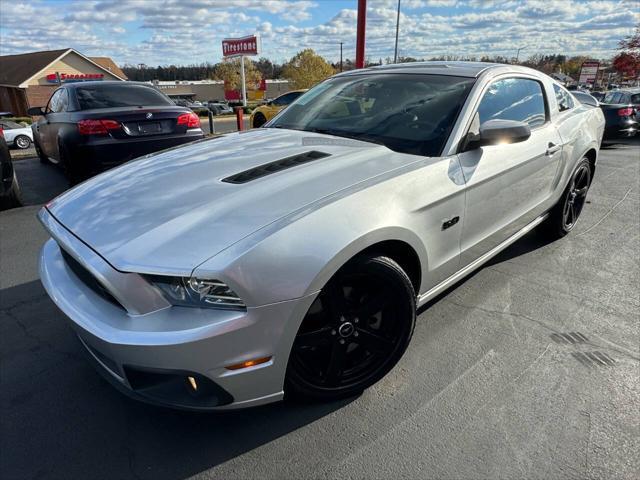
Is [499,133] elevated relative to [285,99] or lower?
elevated

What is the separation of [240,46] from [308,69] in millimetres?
29428

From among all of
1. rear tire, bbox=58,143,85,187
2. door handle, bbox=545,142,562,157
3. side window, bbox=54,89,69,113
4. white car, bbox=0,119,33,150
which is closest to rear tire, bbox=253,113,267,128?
side window, bbox=54,89,69,113

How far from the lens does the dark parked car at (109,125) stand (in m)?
5.31

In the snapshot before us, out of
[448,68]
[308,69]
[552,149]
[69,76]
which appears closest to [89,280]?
[448,68]

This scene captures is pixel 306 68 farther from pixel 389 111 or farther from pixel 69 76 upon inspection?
pixel 389 111

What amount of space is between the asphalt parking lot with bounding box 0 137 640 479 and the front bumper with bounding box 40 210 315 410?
12.4 inches

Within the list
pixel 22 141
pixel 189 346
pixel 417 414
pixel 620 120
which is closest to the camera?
pixel 189 346

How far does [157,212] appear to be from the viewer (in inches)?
74.6

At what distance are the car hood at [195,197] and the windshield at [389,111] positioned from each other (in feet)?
0.67

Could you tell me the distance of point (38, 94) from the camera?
44.4 metres

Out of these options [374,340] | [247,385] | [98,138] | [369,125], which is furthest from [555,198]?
[98,138]

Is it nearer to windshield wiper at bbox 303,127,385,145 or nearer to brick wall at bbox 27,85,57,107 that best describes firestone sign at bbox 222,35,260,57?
brick wall at bbox 27,85,57,107

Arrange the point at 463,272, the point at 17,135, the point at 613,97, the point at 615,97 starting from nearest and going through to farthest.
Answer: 1. the point at 463,272
2. the point at 615,97
3. the point at 613,97
4. the point at 17,135

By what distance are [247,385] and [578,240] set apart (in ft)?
12.6
